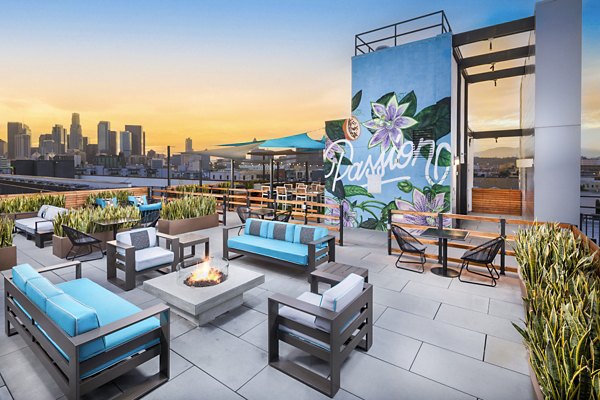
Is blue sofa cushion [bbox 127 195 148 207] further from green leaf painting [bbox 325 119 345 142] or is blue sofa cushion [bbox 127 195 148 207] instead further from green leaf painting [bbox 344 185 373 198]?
green leaf painting [bbox 344 185 373 198]

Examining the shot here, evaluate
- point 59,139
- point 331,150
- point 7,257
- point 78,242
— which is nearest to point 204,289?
point 78,242

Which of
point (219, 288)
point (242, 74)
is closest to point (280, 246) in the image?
point (219, 288)

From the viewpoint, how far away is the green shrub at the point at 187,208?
27.7 feet

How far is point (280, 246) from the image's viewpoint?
538 centimetres

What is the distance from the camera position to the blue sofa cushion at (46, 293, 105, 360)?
85.5 inches

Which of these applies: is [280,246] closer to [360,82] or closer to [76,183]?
[360,82]

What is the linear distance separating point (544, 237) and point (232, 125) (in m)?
19.7

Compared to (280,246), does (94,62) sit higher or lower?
higher

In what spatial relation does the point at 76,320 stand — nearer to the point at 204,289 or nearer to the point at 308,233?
the point at 204,289

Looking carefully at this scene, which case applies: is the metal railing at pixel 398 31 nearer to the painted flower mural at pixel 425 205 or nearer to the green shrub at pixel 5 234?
the painted flower mural at pixel 425 205

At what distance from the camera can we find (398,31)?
30.4ft

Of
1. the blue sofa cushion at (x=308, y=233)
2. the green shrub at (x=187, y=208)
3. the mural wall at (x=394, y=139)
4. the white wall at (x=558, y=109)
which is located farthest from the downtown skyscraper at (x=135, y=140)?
the white wall at (x=558, y=109)

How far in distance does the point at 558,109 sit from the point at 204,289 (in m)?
8.49

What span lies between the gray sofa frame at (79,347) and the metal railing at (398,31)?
967cm
